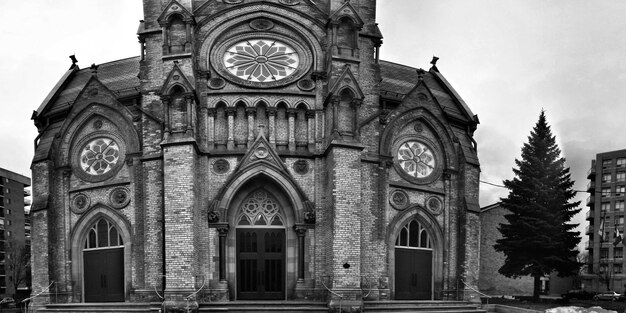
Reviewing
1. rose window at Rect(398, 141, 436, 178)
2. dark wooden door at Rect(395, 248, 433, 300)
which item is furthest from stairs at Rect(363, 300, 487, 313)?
rose window at Rect(398, 141, 436, 178)

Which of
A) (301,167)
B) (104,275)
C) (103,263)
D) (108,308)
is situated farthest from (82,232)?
(301,167)

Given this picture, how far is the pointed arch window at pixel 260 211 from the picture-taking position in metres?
25.3

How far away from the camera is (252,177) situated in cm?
2464

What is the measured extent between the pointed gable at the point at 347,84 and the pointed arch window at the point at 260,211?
5115mm

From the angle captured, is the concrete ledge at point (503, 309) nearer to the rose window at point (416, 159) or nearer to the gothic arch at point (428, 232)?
the gothic arch at point (428, 232)

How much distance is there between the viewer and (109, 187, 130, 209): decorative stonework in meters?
26.6

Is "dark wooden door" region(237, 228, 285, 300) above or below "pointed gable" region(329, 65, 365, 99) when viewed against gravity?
below

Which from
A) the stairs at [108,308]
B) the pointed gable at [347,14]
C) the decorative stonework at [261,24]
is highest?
the decorative stonework at [261,24]

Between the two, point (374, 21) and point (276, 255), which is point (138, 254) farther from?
point (374, 21)

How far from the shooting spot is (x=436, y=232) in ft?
93.7

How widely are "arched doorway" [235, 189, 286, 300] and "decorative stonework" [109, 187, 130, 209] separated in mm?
5198

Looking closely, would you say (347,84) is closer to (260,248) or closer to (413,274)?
(260,248)

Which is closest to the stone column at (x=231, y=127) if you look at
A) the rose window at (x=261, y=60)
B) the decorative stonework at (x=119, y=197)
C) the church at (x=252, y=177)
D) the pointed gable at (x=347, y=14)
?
the church at (x=252, y=177)

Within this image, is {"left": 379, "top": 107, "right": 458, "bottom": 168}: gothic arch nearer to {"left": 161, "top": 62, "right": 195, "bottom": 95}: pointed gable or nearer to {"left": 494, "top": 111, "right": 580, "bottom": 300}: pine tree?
{"left": 494, "top": 111, "right": 580, "bottom": 300}: pine tree
